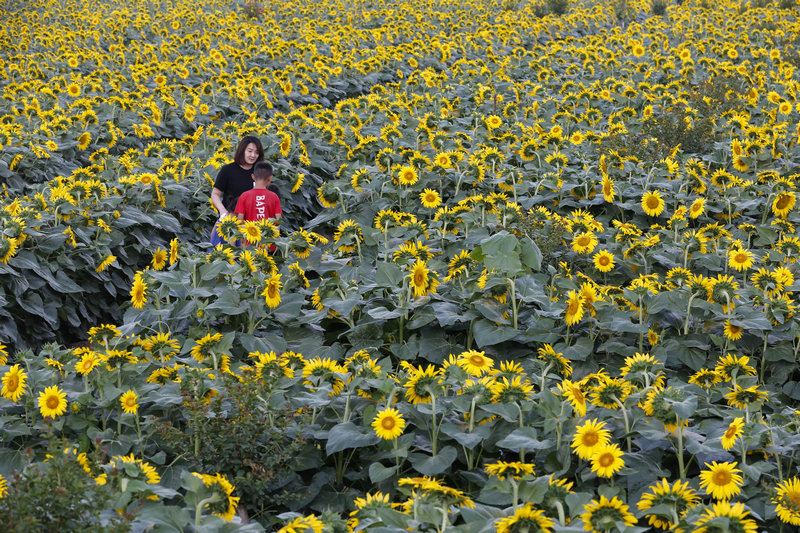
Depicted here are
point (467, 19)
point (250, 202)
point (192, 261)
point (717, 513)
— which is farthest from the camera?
point (467, 19)

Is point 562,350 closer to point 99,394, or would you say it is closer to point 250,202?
point 99,394

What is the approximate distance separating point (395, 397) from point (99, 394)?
122cm

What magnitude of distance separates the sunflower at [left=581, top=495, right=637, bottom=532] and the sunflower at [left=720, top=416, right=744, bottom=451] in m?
0.69

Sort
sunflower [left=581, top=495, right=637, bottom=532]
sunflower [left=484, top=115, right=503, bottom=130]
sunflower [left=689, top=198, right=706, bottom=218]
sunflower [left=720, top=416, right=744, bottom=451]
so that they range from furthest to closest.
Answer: sunflower [left=484, top=115, right=503, bottom=130] < sunflower [left=689, top=198, right=706, bottom=218] < sunflower [left=720, top=416, right=744, bottom=451] < sunflower [left=581, top=495, right=637, bottom=532]

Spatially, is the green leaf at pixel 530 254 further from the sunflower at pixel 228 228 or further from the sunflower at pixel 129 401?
the sunflower at pixel 129 401

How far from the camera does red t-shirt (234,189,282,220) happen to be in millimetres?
5984

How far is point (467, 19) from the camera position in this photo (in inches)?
646

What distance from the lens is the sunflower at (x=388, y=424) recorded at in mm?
2924

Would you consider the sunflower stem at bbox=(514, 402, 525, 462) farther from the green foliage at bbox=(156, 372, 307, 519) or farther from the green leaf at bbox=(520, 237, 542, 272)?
the green leaf at bbox=(520, 237, 542, 272)

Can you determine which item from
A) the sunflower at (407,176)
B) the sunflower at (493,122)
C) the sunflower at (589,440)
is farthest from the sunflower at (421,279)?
the sunflower at (493,122)

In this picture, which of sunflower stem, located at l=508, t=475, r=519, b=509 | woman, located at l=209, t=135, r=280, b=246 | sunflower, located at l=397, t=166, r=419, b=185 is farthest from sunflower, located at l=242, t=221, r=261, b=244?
sunflower stem, located at l=508, t=475, r=519, b=509

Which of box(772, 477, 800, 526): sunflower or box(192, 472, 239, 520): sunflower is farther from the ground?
box(192, 472, 239, 520): sunflower

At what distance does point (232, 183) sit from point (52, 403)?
3.51 meters

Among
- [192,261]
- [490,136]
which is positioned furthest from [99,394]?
[490,136]
